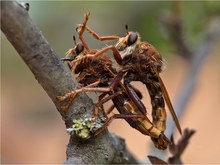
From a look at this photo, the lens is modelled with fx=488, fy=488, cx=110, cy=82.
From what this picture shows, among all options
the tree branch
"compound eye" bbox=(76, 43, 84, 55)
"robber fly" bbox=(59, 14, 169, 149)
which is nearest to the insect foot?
"robber fly" bbox=(59, 14, 169, 149)

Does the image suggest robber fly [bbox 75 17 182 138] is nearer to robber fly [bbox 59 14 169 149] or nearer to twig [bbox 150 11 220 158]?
robber fly [bbox 59 14 169 149]

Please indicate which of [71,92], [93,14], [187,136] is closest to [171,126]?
[187,136]

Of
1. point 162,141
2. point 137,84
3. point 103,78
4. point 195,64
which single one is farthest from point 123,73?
point 137,84

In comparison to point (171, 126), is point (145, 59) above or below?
above

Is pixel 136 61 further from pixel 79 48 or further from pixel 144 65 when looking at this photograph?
pixel 79 48

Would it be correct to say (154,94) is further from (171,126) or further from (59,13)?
(59,13)

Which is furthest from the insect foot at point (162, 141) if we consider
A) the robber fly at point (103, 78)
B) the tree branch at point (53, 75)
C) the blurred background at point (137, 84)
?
the blurred background at point (137, 84)

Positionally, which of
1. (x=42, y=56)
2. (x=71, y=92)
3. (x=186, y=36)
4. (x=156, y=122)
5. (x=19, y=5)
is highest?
(x=19, y=5)

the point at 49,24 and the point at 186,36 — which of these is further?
the point at 49,24
